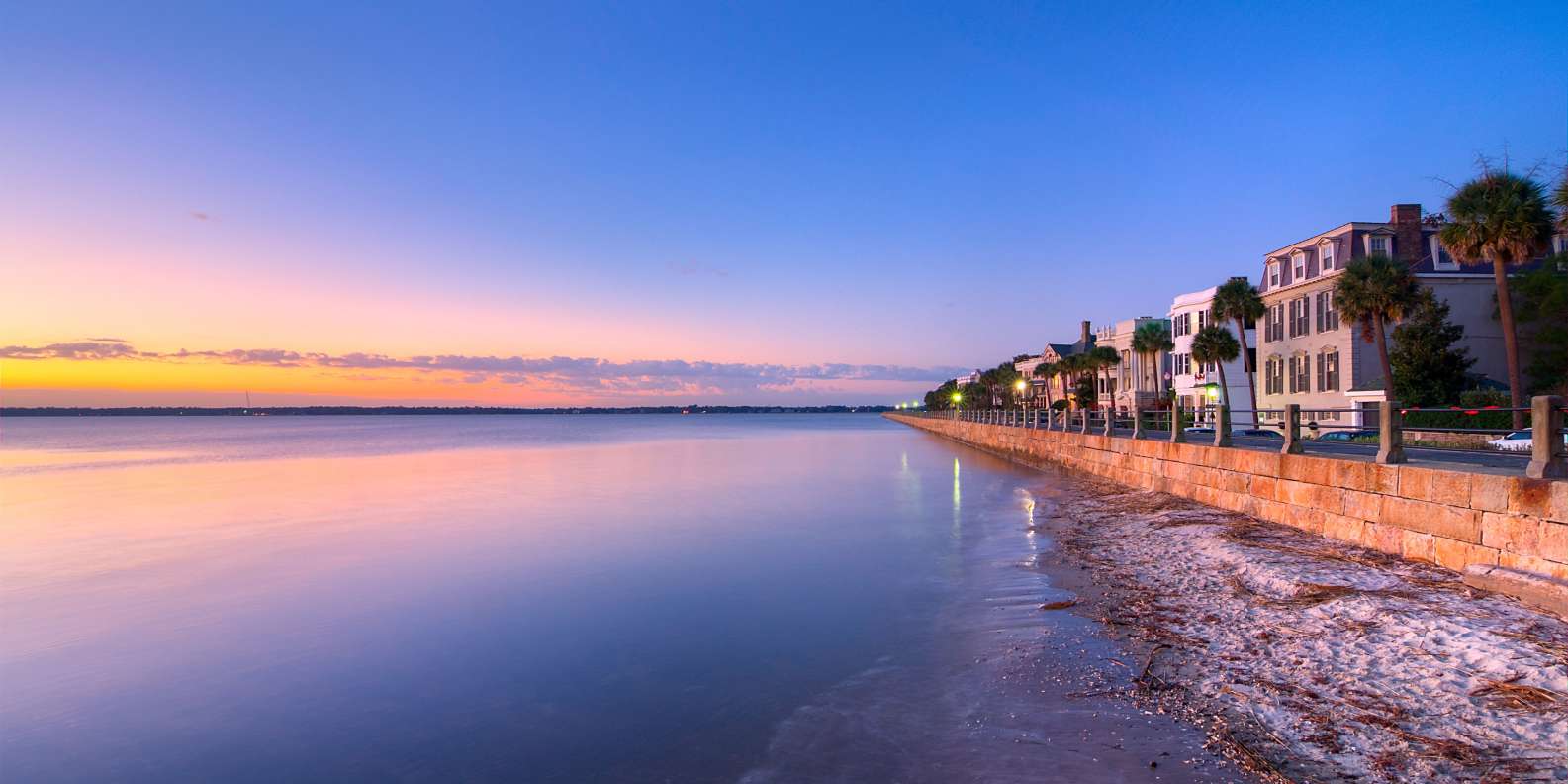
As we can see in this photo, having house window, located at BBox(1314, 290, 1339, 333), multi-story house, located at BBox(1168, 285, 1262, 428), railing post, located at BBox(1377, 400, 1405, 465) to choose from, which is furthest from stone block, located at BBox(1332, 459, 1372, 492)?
multi-story house, located at BBox(1168, 285, 1262, 428)

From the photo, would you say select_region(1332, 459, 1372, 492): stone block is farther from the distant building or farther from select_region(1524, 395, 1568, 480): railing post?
the distant building

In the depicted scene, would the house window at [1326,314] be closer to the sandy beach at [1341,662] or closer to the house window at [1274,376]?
the house window at [1274,376]

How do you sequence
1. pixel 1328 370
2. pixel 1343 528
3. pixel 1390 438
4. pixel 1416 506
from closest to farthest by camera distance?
pixel 1416 506 → pixel 1390 438 → pixel 1343 528 → pixel 1328 370

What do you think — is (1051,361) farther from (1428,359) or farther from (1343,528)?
(1343,528)

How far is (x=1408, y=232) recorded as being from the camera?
39438mm

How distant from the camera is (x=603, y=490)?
35219mm

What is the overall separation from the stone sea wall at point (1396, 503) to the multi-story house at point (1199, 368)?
36.8 meters

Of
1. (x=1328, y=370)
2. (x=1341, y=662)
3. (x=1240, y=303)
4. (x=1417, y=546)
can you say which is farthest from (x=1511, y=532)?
(x=1240, y=303)

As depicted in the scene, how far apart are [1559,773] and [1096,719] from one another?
9.84 feet

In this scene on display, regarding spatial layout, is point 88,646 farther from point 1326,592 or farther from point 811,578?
point 1326,592

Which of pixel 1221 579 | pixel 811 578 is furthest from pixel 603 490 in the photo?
pixel 1221 579

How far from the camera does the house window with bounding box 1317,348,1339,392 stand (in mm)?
39500

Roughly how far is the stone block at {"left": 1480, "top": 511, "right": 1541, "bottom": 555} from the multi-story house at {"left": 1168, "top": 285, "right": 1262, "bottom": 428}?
44818mm

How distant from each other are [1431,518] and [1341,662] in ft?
14.8
